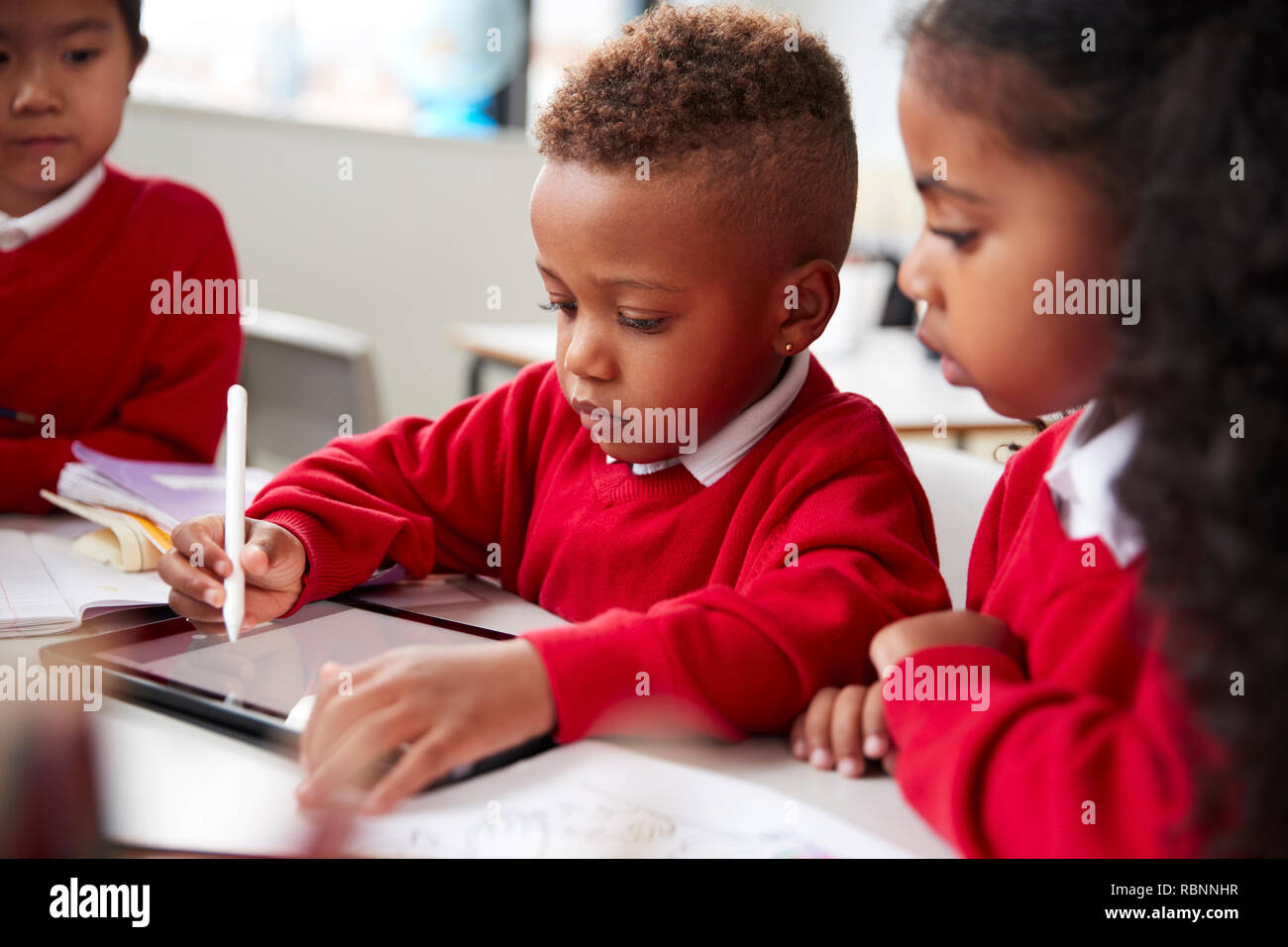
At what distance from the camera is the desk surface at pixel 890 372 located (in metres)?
1.76

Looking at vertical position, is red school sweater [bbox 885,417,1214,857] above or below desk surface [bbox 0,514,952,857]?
above

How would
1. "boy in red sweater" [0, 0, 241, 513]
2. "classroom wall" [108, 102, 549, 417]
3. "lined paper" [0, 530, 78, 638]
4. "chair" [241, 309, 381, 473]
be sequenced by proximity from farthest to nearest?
1. "classroom wall" [108, 102, 549, 417]
2. "chair" [241, 309, 381, 473]
3. "boy in red sweater" [0, 0, 241, 513]
4. "lined paper" [0, 530, 78, 638]

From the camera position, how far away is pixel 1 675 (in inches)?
28.1

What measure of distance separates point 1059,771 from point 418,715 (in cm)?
30

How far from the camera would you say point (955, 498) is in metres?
1.09

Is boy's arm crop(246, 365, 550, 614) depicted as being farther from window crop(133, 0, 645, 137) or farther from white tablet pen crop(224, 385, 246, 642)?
window crop(133, 0, 645, 137)

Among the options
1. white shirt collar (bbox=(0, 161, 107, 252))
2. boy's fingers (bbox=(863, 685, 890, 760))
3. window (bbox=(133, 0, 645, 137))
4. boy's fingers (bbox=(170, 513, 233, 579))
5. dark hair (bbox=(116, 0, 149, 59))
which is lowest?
boy's fingers (bbox=(863, 685, 890, 760))

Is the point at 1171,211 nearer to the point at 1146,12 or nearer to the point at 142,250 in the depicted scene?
the point at 1146,12

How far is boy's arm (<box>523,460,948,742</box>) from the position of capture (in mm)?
627

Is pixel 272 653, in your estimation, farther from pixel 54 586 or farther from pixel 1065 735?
pixel 1065 735

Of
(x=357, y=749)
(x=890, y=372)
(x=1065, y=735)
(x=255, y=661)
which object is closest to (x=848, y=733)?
(x=1065, y=735)

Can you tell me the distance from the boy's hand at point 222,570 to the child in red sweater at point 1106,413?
1.35 ft

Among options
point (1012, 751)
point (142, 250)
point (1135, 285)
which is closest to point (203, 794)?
point (1012, 751)

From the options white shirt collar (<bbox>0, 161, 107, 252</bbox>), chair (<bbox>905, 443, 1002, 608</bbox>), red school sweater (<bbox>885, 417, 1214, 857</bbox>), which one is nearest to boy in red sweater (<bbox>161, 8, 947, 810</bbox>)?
red school sweater (<bbox>885, 417, 1214, 857</bbox>)
